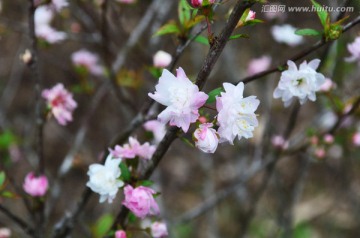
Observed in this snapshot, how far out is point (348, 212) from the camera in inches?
159

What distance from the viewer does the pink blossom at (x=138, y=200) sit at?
1248mm

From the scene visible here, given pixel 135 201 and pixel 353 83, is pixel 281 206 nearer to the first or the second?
pixel 353 83

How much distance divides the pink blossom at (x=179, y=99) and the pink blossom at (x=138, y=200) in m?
0.29

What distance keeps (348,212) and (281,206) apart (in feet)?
4.65

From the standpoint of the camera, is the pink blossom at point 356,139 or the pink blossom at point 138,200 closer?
the pink blossom at point 138,200

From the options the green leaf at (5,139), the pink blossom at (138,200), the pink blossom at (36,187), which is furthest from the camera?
the green leaf at (5,139)

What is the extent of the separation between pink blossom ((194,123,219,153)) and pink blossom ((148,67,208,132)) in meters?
0.04

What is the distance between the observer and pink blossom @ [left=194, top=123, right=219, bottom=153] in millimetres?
1084

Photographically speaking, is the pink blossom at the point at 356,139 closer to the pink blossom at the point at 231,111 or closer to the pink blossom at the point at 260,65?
the pink blossom at the point at 260,65

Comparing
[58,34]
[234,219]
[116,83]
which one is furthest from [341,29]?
[234,219]

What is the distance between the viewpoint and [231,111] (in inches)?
43.3

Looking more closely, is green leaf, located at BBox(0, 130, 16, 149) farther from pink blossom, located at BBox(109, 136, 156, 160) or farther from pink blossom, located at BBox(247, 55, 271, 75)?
pink blossom, located at BBox(247, 55, 271, 75)

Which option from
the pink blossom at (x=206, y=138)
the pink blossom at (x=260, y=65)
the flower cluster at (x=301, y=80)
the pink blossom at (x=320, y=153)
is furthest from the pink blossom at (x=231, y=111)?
the pink blossom at (x=260, y=65)

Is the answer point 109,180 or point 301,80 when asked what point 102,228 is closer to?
point 109,180
